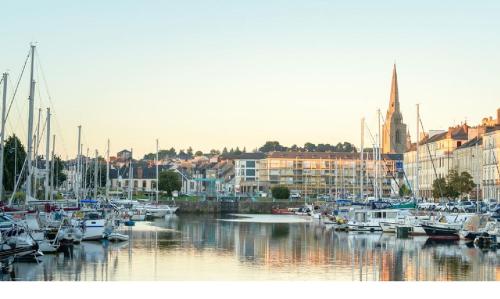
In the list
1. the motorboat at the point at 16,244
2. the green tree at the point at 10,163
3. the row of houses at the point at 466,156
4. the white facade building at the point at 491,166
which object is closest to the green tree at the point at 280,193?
the row of houses at the point at 466,156

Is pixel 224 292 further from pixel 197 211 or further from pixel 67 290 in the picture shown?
pixel 197 211

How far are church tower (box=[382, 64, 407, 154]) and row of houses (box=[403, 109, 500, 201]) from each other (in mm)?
54781

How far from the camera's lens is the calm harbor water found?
27.8 metres

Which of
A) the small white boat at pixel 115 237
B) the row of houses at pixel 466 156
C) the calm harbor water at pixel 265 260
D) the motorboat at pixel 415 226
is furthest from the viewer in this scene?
the row of houses at pixel 466 156

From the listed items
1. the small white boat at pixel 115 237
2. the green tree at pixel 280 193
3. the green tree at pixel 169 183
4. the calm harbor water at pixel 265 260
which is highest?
the green tree at pixel 169 183

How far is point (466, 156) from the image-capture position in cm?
8294

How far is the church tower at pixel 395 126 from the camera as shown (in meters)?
162

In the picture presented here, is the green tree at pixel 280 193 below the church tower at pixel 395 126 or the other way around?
below

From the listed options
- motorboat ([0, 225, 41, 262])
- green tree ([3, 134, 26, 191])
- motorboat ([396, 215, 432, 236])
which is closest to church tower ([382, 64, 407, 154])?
green tree ([3, 134, 26, 191])

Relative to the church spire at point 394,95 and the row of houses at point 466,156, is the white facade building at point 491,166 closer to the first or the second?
the row of houses at point 466,156

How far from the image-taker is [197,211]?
323 ft

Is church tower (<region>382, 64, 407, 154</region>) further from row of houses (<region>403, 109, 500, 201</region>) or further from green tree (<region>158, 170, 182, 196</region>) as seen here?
row of houses (<region>403, 109, 500, 201</region>)

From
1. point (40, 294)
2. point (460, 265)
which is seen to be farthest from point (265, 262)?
point (40, 294)

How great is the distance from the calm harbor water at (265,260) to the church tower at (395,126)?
116m
